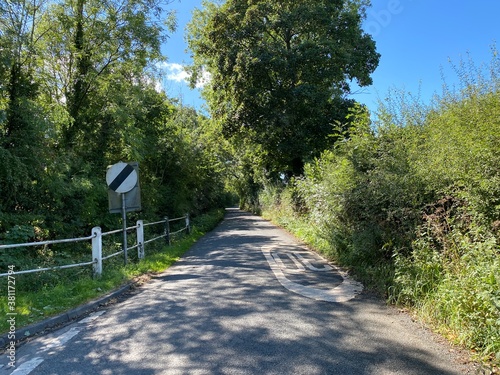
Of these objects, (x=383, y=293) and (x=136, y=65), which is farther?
(x=136, y=65)

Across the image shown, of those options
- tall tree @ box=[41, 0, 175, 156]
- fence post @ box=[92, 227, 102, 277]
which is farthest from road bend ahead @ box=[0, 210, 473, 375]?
tall tree @ box=[41, 0, 175, 156]

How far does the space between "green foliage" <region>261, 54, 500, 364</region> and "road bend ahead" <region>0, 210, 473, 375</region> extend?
434mm

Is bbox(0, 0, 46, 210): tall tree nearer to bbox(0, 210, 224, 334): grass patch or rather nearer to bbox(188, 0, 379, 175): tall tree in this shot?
bbox(0, 210, 224, 334): grass patch

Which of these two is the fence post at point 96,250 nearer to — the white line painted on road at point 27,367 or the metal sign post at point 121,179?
the metal sign post at point 121,179

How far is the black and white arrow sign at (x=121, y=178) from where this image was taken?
809 cm

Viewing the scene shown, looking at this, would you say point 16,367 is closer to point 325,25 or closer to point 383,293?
point 383,293

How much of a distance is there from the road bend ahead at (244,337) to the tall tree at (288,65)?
44.7 ft

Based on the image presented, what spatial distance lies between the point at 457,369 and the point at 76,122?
13.4 metres

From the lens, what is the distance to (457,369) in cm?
327

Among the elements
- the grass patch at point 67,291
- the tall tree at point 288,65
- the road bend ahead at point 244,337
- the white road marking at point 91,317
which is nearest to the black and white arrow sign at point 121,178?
the grass patch at point 67,291

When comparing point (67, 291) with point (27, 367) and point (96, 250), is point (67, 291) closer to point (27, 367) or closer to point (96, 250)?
point (96, 250)

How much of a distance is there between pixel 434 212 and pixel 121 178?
6.52m

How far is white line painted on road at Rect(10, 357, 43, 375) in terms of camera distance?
11.0ft

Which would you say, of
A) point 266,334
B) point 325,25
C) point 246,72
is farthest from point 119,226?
point 325,25
